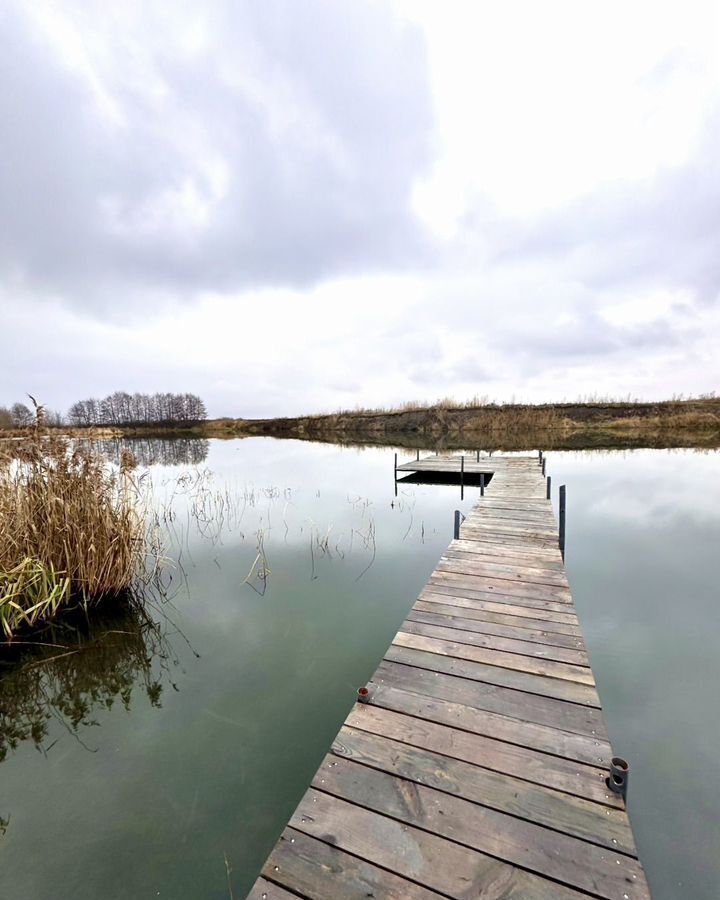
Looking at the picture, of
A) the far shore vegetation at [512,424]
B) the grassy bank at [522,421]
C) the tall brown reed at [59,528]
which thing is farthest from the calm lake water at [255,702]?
the grassy bank at [522,421]

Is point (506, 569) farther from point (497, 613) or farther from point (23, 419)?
point (23, 419)

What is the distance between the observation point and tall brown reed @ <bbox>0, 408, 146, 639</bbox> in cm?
443

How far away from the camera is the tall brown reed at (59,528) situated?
4.43 metres

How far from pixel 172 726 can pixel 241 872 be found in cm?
145

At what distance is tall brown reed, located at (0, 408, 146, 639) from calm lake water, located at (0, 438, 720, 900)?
0.58 metres

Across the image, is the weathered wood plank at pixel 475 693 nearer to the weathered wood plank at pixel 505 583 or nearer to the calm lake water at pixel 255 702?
the calm lake water at pixel 255 702

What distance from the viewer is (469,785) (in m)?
1.94

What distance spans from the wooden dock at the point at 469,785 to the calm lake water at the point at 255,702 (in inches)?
31.5

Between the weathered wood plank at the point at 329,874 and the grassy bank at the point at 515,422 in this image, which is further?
the grassy bank at the point at 515,422

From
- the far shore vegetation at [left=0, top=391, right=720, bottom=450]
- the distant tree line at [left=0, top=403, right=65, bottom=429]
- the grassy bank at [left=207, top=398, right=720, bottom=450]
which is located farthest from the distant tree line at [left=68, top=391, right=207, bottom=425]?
the distant tree line at [left=0, top=403, right=65, bottom=429]

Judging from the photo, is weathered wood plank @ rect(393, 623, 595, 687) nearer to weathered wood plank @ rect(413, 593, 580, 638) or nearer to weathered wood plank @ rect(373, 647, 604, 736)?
weathered wood plank @ rect(373, 647, 604, 736)

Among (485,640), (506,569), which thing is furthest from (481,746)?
(506,569)

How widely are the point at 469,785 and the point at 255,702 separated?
2276 mm

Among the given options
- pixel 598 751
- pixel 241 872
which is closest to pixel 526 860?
pixel 598 751
